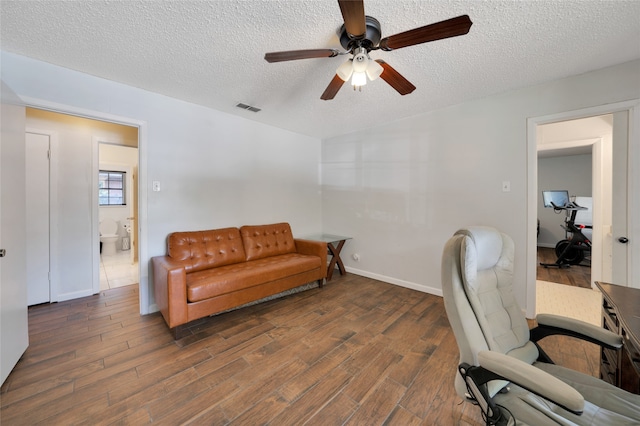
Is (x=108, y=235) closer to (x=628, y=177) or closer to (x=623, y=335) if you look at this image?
(x=623, y=335)

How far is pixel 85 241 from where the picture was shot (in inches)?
119

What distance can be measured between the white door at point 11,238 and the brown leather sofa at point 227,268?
2.92ft

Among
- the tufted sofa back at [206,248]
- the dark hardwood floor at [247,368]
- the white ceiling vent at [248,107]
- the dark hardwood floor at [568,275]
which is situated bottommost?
the dark hardwood floor at [247,368]

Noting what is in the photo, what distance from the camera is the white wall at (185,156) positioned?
84.9 inches

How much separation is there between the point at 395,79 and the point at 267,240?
2555 millimetres

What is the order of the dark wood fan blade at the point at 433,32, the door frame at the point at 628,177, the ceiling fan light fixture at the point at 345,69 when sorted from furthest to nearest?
the door frame at the point at 628,177 < the ceiling fan light fixture at the point at 345,69 < the dark wood fan blade at the point at 433,32

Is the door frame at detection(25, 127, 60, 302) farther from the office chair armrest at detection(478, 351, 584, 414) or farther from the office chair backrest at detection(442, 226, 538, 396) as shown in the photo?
the office chair armrest at detection(478, 351, 584, 414)

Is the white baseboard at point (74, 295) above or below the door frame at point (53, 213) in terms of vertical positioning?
below

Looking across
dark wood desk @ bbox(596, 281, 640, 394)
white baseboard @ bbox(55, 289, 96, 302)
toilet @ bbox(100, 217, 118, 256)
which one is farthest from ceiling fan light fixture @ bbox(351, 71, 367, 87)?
toilet @ bbox(100, 217, 118, 256)

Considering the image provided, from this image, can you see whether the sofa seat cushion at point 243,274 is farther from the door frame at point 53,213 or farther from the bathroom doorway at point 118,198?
the bathroom doorway at point 118,198

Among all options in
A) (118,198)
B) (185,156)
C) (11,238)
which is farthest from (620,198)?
(118,198)

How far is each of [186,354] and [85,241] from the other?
2363mm

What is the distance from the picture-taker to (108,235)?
5078 mm

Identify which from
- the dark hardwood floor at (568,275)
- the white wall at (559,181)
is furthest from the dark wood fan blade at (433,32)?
the white wall at (559,181)
